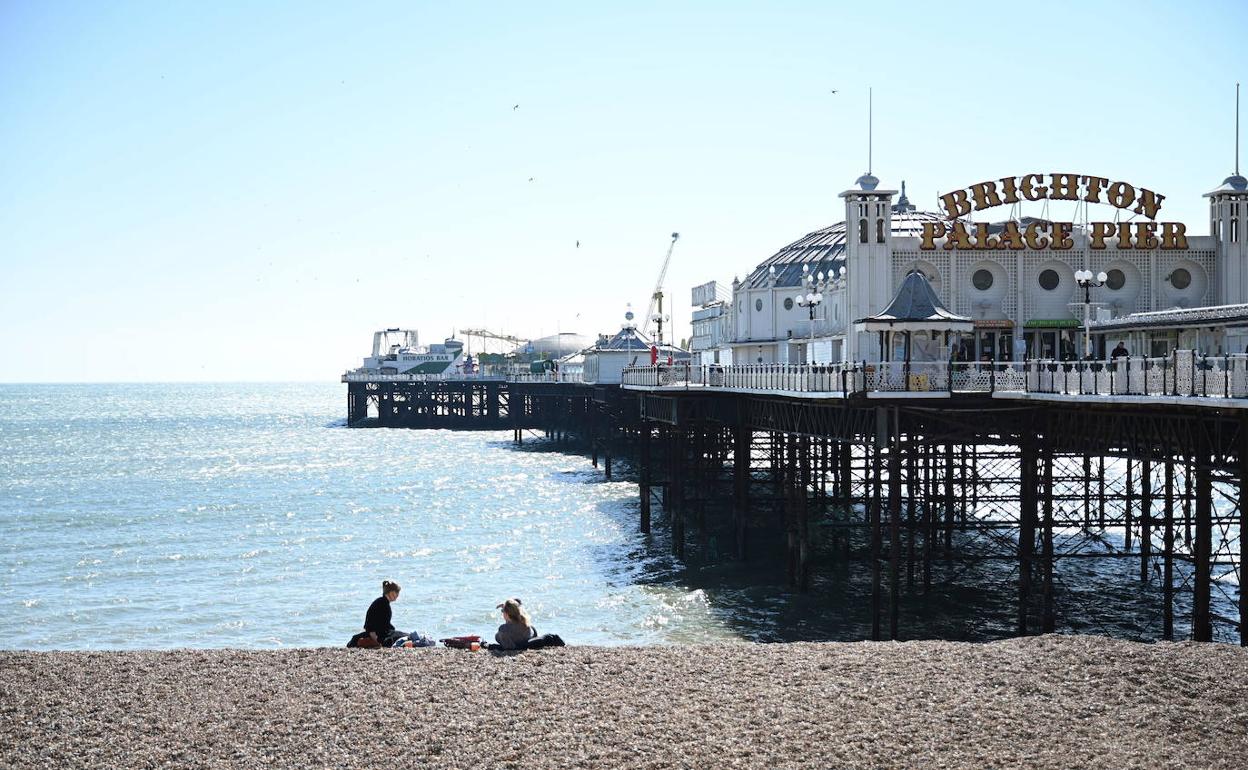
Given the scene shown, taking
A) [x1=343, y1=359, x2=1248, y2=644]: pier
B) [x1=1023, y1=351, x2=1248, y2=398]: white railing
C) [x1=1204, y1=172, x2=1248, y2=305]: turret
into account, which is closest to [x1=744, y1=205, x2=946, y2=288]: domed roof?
[x1=343, y1=359, x2=1248, y2=644]: pier

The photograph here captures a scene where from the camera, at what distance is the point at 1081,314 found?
38656mm

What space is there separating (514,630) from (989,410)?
490 inches

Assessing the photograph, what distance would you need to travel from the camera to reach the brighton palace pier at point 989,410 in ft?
81.9

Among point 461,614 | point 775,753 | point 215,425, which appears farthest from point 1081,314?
point 215,425

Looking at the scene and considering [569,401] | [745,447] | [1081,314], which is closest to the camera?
[1081,314]

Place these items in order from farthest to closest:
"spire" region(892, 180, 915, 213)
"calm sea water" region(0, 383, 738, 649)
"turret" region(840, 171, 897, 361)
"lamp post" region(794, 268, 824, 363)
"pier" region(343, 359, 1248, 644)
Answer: "spire" region(892, 180, 915, 213) → "turret" region(840, 171, 897, 361) → "lamp post" region(794, 268, 824, 363) → "calm sea water" region(0, 383, 738, 649) → "pier" region(343, 359, 1248, 644)

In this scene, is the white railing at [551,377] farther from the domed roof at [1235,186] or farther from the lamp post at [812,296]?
the domed roof at [1235,186]

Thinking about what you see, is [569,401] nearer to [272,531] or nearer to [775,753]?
[272,531]

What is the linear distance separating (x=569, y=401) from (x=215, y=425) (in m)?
74.5

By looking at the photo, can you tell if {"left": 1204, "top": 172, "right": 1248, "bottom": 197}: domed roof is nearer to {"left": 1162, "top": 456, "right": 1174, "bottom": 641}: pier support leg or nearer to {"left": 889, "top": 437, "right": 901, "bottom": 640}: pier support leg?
{"left": 1162, "top": 456, "right": 1174, "bottom": 641}: pier support leg

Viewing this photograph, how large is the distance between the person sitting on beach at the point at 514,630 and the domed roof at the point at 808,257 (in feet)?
121

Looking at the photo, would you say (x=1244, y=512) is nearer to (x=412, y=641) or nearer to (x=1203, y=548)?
(x=1203, y=548)

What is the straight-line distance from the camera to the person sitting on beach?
19.4m

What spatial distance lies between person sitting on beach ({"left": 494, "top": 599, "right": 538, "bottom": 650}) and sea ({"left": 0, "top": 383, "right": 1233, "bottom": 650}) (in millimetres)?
7518
